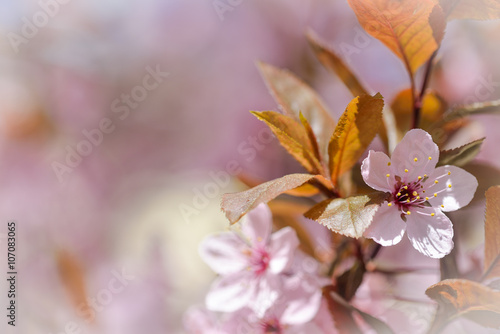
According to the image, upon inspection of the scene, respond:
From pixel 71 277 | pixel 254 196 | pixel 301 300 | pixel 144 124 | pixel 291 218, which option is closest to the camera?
pixel 254 196

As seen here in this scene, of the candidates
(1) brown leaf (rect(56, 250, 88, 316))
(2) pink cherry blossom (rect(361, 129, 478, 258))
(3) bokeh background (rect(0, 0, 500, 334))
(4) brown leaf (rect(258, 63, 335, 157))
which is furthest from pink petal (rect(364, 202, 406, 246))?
(1) brown leaf (rect(56, 250, 88, 316))

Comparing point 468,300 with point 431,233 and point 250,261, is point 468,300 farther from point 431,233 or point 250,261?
point 250,261

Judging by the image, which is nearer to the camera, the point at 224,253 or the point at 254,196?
the point at 254,196

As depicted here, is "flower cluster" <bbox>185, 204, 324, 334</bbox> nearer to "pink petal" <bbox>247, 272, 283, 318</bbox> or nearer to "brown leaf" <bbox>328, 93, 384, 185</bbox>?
"pink petal" <bbox>247, 272, 283, 318</bbox>

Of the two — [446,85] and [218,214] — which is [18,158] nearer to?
[218,214]

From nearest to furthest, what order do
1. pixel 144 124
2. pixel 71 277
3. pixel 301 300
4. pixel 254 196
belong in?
pixel 254 196 → pixel 301 300 → pixel 71 277 → pixel 144 124

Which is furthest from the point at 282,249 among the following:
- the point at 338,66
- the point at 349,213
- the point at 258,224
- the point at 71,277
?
the point at 71,277

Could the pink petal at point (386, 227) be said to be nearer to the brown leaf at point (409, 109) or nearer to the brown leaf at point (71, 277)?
the brown leaf at point (409, 109)
